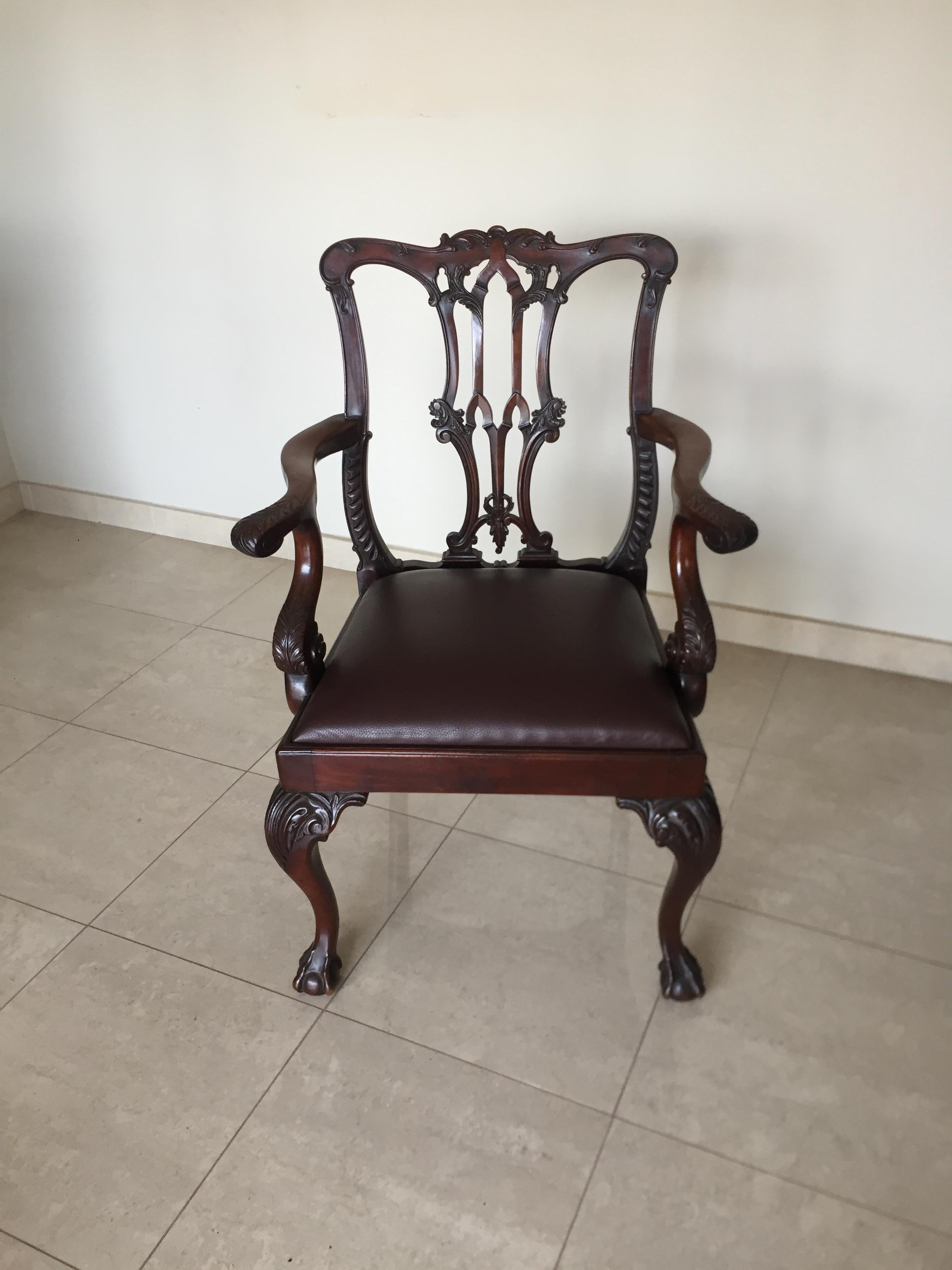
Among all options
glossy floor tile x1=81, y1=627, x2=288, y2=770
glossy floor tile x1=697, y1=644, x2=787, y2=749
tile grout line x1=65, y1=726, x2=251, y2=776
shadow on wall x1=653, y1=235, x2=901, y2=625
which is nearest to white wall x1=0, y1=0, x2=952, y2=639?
shadow on wall x1=653, y1=235, x2=901, y2=625

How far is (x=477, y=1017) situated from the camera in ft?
4.71

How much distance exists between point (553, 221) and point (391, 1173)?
1704 mm

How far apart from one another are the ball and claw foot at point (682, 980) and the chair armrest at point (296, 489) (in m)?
0.81

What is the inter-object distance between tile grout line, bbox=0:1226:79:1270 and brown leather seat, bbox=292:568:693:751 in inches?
25.6

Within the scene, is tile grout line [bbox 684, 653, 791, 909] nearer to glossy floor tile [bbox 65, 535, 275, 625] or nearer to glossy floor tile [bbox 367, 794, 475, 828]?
glossy floor tile [bbox 367, 794, 475, 828]

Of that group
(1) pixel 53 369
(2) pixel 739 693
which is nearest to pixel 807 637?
(2) pixel 739 693

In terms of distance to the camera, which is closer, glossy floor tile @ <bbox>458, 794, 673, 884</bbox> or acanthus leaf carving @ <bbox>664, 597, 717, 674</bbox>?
acanthus leaf carving @ <bbox>664, 597, 717, 674</bbox>

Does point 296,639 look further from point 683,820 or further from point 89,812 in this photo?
point 89,812

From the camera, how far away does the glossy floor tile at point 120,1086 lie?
1.22 m

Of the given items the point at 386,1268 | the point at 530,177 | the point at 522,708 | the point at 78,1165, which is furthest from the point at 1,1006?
the point at 530,177

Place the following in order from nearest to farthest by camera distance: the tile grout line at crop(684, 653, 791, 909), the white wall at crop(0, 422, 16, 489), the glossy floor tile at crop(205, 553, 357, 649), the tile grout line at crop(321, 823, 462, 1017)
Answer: the tile grout line at crop(321, 823, 462, 1017), the tile grout line at crop(684, 653, 791, 909), the glossy floor tile at crop(205, 553, 357, 649), the white wall at crop(0, 422, 16, 489)

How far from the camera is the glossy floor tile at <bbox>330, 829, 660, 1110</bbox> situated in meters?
1.38

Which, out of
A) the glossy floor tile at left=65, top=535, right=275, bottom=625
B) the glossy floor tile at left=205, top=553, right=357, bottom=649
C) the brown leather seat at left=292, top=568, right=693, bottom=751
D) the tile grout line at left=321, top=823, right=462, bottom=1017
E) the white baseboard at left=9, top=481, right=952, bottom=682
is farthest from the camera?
the glossy floor tile at left=65, top=535, right=275, bottom=625

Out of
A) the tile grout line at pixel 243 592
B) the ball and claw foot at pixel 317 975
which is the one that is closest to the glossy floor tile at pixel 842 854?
the ball and claw foot at pixel 317 975
